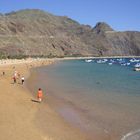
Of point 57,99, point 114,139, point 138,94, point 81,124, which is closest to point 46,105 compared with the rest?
point 57,99

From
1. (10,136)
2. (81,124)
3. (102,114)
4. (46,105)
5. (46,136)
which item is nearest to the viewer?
(10,136)

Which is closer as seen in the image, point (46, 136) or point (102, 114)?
point (46, 136)

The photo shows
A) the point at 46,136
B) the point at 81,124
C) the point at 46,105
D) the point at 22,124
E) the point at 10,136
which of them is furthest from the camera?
the point at 46,105

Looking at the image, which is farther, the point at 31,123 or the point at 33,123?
the point at 33,123

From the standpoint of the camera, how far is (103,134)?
72.3 feet

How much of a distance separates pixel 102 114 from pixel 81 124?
13.0 ft

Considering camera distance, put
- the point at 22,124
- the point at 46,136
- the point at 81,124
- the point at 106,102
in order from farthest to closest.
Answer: the point at 106,102 → the point at 81,124 → the point at 22,124 → the point at 46,136

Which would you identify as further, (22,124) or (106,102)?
(106,102)

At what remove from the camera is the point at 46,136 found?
19.9m

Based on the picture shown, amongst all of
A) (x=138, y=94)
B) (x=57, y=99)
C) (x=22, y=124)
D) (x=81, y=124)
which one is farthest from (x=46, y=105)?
(x=138, y=94)

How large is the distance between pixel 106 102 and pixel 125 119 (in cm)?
785

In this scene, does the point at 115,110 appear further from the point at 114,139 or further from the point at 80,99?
the point at 114,139

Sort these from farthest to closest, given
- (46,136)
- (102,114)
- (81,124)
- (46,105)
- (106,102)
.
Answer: (106,102) → (46,105) → (102,114) → (81,124) → (46,136)

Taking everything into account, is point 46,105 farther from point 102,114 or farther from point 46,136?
point 46,136
